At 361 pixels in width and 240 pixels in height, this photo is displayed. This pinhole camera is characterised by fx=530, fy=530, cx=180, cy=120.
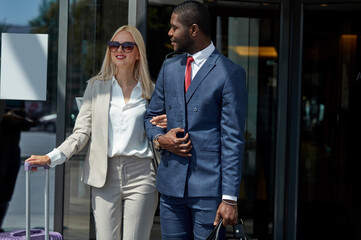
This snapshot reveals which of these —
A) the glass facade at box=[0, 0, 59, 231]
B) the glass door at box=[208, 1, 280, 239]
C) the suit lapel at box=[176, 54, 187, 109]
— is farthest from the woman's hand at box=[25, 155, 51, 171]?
the glass door at box=[208, 1, 280, 239]

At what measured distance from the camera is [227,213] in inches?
97.3

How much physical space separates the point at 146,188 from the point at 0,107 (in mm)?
2257

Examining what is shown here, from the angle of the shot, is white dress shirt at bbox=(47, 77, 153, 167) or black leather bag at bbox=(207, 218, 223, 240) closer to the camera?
black leather bag at bbox=(207, 218, 223, 240)

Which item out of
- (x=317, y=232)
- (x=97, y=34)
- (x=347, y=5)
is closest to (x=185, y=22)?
(x=97, y=34)

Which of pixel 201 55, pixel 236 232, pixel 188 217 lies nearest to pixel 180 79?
pixel 201 55

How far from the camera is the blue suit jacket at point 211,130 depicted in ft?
8.25

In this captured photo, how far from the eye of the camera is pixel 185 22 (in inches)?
104

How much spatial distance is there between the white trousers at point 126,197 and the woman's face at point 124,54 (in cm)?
56

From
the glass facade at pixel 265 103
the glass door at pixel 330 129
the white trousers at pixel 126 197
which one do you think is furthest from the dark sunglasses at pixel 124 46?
the glass door at pixel 330 129

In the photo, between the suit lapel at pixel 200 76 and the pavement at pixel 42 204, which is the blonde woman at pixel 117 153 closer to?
the suit lapel at pixel 200 76

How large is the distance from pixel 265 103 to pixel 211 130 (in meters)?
2.67

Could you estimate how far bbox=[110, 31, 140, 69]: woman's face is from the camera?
314 cm

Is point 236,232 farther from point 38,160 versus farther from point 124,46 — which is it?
point 124,46

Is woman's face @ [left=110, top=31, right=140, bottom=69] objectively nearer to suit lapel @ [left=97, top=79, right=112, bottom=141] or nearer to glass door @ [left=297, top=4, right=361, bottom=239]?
suit lapel @ [left=97, top=79, right=112, bottom=141]
